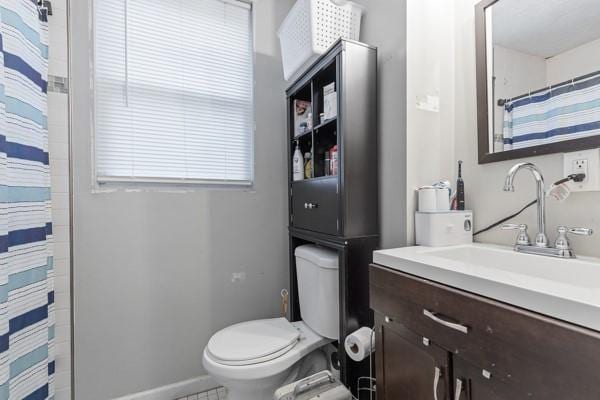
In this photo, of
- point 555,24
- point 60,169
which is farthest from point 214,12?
point 555,24

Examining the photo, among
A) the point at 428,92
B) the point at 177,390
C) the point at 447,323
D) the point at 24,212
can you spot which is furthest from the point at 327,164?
the point at 177,390

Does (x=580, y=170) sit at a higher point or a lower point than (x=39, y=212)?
higher

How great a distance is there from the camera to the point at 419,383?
812mm

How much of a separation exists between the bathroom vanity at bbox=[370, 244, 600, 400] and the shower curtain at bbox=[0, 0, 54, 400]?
4.01 ft

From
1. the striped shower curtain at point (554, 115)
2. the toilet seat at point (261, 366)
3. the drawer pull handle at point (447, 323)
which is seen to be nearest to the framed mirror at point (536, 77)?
the striped shower curtain at point (554, 115)

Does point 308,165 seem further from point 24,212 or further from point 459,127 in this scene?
point 24,212

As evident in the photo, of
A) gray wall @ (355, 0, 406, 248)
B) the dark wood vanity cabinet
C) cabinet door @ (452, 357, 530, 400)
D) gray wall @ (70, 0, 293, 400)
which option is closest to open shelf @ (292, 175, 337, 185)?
gray wall @ (355, 0, 406, 248)

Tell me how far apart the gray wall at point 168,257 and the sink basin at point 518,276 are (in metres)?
1.01

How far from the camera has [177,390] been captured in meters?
1.57

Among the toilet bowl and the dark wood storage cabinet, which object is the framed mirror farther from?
the toilet bowl

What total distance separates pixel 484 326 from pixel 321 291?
764 mm

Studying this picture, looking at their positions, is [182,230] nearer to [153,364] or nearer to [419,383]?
[153,364]

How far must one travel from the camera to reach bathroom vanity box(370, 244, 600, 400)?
0.49 m

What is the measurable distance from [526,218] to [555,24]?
67cm
